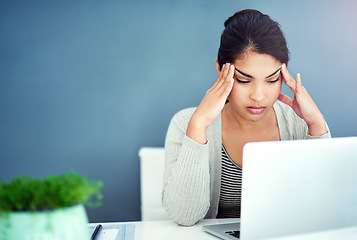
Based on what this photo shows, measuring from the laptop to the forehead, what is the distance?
476 mm

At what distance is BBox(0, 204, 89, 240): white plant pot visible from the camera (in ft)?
2.07

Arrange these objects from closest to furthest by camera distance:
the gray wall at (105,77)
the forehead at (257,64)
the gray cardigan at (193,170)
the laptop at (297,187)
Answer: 1. the laptop at (297,187)
2. the gray cardigan at (193,170)
3. the forehead at (257,64)
4. the gray wall at (105,77)

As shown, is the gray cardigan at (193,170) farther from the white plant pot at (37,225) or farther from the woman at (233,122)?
the white plant pot at (37,225)

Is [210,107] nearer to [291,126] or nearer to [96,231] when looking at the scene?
[291,126]

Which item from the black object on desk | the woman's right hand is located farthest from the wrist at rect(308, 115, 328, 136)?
the black object on desk

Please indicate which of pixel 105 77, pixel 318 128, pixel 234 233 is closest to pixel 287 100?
pixel 318 128

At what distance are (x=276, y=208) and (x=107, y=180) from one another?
55.1 inches

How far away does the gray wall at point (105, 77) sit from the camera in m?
2.02

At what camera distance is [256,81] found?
1.35 metres

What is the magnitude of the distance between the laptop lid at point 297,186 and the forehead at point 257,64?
0.48 meters

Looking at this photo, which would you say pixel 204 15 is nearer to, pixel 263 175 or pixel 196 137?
pixel 196 137

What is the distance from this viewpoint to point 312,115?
1388 mm

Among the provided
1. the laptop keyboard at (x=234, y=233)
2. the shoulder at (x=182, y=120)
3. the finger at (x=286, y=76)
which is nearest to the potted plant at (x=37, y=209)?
the laptop keyboard at (x=234, y=233)

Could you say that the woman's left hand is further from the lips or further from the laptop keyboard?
the laptop keyboard
